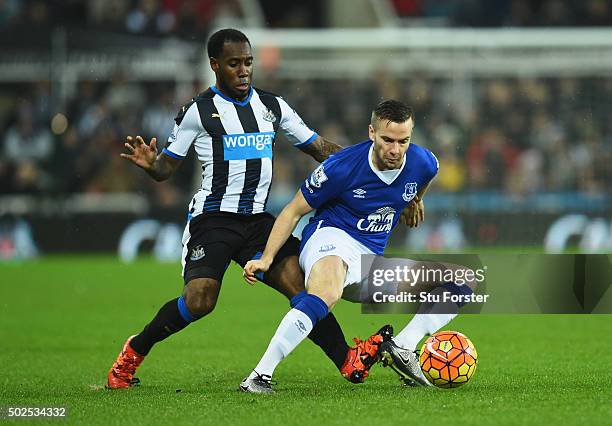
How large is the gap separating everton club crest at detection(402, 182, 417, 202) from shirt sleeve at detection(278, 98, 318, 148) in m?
0.88

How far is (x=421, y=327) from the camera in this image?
7.07 metres

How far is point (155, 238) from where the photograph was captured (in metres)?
18.7

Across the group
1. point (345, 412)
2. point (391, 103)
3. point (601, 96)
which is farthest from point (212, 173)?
point (601, 96)

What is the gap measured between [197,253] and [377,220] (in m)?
1.15

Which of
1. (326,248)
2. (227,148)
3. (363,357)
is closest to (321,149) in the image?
(227,148)

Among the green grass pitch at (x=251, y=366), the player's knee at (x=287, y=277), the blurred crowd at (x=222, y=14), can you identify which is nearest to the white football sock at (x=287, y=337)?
the green grass pitch at (x=251, y=366)

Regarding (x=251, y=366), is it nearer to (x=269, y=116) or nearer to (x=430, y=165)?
(x=269, y=116)

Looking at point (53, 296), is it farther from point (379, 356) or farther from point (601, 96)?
point (601, 96)

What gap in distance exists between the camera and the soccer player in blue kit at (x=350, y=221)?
22.1 feet

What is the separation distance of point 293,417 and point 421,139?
12892 mm

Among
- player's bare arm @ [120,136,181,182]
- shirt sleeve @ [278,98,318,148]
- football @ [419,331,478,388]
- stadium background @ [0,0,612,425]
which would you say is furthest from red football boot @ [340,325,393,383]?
stadium background @ [0,0,612,425]

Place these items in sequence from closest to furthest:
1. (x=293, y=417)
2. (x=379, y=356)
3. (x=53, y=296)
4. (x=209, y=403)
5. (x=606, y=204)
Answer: (x=293, y=417) → (x=209, y=403) → (x=379, y=356) → (x=53, y=296) → (x=606, y=204)

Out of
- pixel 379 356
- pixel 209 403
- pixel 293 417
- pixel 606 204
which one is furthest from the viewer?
pixel 606 204

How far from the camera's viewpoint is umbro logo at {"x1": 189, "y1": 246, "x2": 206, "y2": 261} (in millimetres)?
7210
